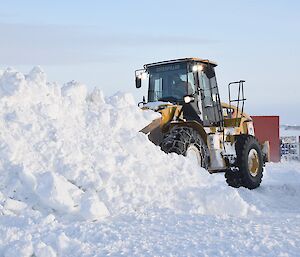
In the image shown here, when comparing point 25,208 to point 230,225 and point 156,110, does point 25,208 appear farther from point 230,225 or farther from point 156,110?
point 156,110

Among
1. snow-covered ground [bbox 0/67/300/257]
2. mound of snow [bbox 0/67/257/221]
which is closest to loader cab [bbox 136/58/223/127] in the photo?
snow-covered ground [bbox 0/67/300/257]

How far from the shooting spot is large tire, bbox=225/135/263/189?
435 inches

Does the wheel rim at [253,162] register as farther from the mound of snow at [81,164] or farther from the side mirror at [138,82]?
the mound of snow at [81,164]

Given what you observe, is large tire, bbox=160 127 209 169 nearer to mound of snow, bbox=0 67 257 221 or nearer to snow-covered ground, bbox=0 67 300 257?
snow-covered ground, bbox=0 67 300 257

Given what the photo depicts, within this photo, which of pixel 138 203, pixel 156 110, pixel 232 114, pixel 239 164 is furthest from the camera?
pixel 232 114

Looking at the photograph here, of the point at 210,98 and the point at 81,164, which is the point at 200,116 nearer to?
the point at 210,98

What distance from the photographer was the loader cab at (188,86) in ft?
35.5

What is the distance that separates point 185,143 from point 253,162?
2.92 m

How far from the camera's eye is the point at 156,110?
1021cm

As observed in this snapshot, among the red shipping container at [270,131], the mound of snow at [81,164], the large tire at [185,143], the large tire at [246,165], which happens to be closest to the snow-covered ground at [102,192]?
the mound of snow at [81,164]

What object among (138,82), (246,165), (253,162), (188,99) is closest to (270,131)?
(253,162)

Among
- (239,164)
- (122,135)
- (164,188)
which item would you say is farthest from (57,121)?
(239,164)

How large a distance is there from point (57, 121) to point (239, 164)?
4942 mm

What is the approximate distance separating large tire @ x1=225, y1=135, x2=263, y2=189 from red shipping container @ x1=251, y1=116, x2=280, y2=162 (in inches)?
471
